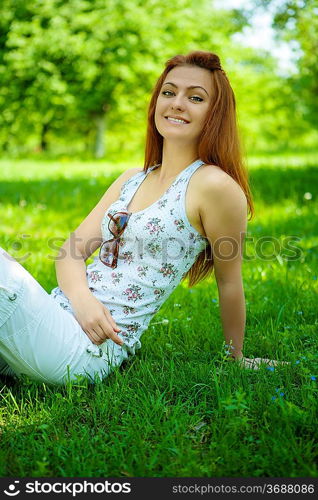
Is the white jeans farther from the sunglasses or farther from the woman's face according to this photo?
the woman's face

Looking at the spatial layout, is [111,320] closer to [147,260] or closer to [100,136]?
[147,260]

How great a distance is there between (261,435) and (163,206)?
105 cm

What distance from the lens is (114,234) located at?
2.59m

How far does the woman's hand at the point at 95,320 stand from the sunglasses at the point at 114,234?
21cm

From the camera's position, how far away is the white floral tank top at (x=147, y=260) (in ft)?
8.07

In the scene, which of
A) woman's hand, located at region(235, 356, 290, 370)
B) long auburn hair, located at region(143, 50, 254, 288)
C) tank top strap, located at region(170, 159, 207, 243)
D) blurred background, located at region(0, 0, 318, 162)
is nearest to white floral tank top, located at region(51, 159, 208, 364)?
tank top strap, located at region(170, 159, 207, 243)

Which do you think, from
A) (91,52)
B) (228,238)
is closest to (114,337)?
(228,238)

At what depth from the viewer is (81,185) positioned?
8.34 m

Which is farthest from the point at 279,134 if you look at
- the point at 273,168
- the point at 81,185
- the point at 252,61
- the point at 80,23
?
the point at 81,185

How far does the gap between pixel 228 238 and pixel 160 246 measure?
31cm

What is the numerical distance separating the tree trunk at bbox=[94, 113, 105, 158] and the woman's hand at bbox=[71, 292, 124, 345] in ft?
62.4

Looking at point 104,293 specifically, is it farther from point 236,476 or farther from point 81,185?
point 81,185

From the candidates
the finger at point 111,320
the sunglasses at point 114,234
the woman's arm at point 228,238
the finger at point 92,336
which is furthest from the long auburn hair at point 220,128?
the finger at point 92,336

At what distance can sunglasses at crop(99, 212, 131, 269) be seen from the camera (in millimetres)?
2568
